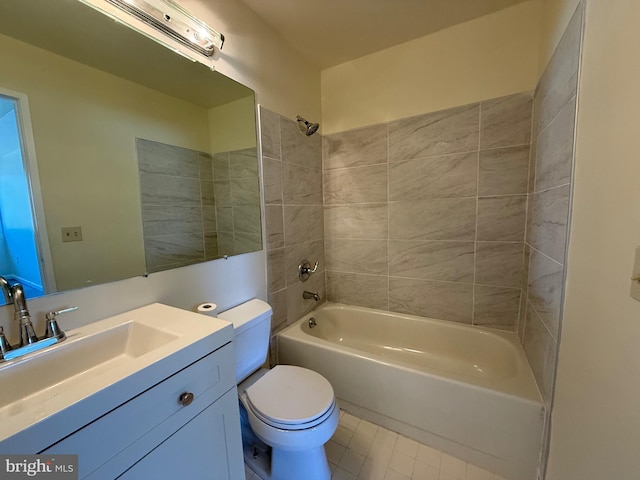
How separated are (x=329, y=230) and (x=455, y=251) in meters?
1.00

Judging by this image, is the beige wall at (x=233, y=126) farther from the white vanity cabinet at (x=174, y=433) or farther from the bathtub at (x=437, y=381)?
the bathtub at (x=437, y=381)

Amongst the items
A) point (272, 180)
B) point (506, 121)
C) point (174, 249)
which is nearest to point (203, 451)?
point (174, 249)

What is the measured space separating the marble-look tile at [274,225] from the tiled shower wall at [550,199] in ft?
4.77

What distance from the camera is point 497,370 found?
1.68 m

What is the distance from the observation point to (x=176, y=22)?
3.71ft

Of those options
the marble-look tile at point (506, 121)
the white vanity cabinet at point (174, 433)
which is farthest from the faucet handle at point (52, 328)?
the marble-look tile at point (506, 121)

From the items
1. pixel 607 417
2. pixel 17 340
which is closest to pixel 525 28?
pixel 607 417

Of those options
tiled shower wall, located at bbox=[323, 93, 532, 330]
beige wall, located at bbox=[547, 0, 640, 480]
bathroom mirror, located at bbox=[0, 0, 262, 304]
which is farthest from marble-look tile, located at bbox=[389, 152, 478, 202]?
bathroom mirror, located at bbox=[0, 0, 262, 304]

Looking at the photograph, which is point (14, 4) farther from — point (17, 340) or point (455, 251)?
point (455, 251)

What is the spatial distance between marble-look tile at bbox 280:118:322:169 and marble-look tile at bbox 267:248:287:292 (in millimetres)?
650

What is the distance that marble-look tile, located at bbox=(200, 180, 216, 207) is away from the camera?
142cm

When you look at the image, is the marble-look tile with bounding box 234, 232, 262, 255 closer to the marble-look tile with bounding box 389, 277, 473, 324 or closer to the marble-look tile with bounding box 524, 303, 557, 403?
the marble-look tile with bounding box 389, 277, 473, 324

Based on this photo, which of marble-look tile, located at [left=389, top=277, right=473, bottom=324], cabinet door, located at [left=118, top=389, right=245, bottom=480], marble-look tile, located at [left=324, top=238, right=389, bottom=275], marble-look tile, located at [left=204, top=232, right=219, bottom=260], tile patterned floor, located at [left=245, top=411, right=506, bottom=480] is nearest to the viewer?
cabinet door, located at [left=118, top=389, right=245, bottom=480]

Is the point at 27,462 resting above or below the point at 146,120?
below
